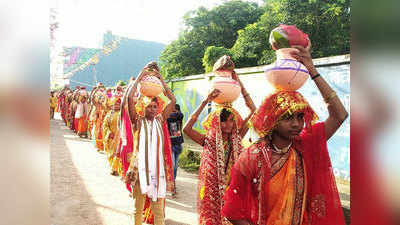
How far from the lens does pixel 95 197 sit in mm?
7035

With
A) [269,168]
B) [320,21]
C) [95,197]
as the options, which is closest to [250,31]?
[320,21]

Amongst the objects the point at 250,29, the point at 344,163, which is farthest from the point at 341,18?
the point at 344,163

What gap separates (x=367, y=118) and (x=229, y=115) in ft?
8.87

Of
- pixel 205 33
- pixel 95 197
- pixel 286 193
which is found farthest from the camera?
pixel 205 33

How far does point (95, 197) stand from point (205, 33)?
1752 cm

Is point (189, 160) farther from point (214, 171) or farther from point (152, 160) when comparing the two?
point (214, 171)

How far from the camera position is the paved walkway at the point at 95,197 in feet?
18.8

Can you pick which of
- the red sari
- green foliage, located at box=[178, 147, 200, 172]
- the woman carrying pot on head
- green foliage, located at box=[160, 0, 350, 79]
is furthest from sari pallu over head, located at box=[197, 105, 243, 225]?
green foliage, located at box=[160, 0, 350, 79]

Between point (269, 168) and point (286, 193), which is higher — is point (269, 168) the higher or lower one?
the higher one

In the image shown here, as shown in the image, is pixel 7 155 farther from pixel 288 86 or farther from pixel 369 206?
pixel 288 86

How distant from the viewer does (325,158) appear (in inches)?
83.8

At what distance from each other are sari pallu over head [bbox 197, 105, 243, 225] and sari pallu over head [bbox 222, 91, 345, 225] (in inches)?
53.9

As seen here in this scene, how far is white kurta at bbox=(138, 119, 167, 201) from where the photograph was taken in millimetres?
4195

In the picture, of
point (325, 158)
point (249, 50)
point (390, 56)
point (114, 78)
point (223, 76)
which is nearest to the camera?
point (390, 56)
